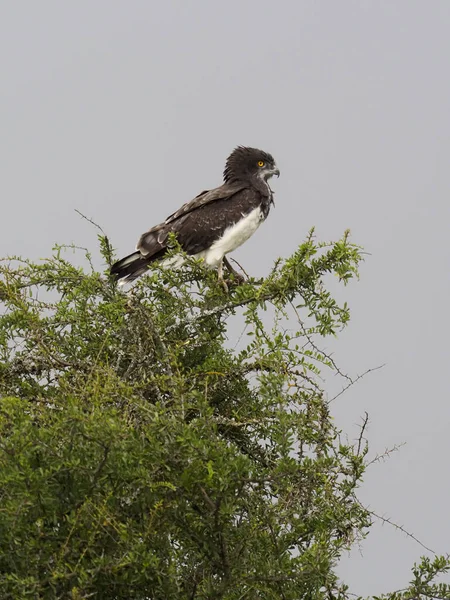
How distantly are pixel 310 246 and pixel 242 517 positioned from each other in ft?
6.21

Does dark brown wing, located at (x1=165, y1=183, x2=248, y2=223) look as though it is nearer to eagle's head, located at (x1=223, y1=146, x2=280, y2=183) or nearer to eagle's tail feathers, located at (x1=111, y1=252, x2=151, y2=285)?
eagle's head, located at (x1=223, y1=146, x2=280, y2=183)

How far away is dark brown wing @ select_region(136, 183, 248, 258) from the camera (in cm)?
871

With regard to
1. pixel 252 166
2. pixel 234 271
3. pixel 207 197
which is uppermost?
pixel 252 166

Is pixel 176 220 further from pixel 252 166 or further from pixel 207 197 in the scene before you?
pixel 252 166

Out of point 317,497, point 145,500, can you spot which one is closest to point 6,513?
point 145,500

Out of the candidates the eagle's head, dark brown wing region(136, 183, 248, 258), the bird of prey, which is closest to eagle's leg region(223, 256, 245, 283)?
the bird of prey

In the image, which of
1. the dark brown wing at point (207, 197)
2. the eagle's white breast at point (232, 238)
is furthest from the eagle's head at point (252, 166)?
the eagle's white breast at point (232, 238)

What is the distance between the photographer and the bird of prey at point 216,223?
8945mm

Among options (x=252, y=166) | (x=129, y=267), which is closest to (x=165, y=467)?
(x=129, y=267)

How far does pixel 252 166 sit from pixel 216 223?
1.10 m

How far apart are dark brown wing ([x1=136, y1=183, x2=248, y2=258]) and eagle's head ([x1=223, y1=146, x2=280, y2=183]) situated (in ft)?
0.57

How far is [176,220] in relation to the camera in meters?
9.34

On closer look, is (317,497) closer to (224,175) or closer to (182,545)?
(182,545)

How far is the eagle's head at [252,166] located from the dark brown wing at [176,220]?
17 centimetres
